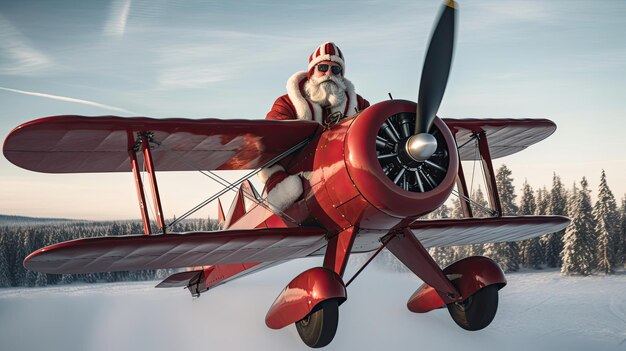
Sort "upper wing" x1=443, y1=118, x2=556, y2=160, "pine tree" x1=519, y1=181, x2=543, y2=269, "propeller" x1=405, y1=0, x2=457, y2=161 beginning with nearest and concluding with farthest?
"propeller" x1=405, y1=0, x2=457, y2=161 → "upper wing" x1=443, y1=118, x2=556, y2=160 → "pine tree" x1=519, y1=181, x2=543, y2=269

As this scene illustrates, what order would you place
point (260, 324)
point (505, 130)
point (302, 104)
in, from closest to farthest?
point (302, 104)
point (260, 324)
point (505, 130)

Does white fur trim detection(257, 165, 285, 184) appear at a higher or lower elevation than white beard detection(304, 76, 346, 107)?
lower

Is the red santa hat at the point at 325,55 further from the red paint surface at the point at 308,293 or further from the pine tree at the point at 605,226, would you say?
the pine tree at the point at 605,226

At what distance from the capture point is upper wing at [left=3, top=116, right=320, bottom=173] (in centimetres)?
582

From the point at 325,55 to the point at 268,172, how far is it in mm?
1918

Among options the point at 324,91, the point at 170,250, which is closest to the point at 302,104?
the point at 324,91

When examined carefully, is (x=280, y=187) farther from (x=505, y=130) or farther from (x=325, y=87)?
(x=505, y=130)

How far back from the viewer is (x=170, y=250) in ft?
19.2

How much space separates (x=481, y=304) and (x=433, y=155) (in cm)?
249

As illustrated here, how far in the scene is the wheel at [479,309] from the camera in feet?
22.7

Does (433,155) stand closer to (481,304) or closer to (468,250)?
(481,304)

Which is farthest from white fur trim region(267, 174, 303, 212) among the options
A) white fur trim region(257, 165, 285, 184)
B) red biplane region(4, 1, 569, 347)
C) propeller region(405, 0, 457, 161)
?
propeller region(405, 0, 457, 161)

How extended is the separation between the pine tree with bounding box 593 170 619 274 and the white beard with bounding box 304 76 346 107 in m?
22.8

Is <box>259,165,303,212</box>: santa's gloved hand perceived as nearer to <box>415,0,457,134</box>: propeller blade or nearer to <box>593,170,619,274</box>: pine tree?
<box>415,0,457,134</box>: propeller blade
